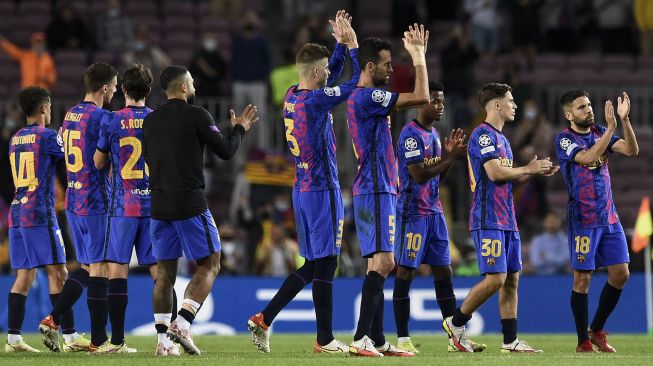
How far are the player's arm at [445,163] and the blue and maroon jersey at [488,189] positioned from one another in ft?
0.46

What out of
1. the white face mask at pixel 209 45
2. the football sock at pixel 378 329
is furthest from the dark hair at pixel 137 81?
the white face mask at pixel 209 45

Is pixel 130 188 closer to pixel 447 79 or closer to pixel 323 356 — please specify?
pixel 323 356

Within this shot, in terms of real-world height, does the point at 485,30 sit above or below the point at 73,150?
above

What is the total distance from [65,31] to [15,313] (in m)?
12.2

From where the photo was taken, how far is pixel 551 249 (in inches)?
806

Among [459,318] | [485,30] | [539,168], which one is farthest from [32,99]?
[485,30]

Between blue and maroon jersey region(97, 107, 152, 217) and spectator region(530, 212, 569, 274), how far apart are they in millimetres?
9543

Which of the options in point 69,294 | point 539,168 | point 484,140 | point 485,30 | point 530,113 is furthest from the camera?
point 485,30

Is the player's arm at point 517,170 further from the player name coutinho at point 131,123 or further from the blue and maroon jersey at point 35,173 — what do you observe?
the blue and maroon jersey at point 35,173

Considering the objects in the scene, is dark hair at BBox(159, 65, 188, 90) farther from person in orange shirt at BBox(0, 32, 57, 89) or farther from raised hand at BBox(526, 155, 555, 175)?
person in orange shirt at BBox(0, 32, 57, 89)

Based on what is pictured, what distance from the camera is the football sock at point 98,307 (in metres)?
12.5

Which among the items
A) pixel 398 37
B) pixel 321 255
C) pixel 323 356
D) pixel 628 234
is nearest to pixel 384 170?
pixel 321 255

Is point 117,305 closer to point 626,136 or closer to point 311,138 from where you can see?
point 311,138

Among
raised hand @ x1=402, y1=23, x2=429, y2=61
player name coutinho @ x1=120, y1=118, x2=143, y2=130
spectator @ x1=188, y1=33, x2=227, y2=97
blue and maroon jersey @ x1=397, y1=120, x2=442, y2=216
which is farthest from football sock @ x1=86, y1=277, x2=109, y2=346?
spectator @ x1=188, y1=33, x2=227, y2=97
